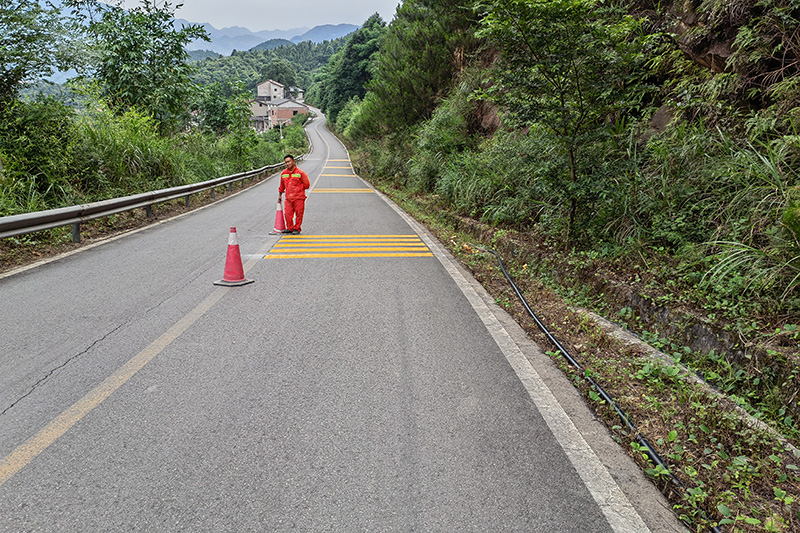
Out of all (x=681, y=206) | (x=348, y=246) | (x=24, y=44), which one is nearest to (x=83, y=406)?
(x=348, y=246)

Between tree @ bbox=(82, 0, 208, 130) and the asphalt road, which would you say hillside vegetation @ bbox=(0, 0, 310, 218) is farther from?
the asphalt road

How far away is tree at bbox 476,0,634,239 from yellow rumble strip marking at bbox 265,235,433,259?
2870 millimetres

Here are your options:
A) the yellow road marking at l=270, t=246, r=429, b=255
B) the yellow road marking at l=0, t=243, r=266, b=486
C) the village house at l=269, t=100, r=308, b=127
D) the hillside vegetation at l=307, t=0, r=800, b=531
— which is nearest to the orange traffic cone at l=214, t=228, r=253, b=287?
the yellow road marking at l=0, t=243, r=266, b=486

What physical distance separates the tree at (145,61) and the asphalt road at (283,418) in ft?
41.2

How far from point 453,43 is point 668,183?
14.9 m

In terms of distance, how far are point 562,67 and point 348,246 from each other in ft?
14.9

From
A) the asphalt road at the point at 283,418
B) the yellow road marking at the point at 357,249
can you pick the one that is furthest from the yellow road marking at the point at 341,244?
the asphalt road at the point at 283,418

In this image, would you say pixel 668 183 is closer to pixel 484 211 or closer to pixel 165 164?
pixel 484 211

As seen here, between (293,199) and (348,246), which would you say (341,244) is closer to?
(348,246)

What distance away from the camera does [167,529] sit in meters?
2.07

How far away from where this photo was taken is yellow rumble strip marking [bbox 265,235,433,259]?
314 inches

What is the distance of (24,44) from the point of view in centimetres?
930

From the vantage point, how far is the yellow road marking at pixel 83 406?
2.49 metres

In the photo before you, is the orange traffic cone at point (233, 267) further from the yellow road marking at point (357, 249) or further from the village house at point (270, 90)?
the village house at point (270, 90)
